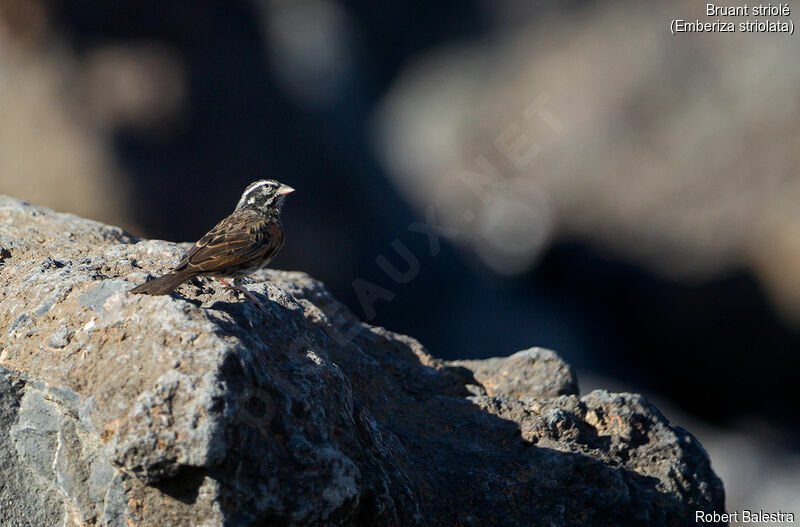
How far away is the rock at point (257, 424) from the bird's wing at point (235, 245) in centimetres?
18

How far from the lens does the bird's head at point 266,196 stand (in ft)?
16.0

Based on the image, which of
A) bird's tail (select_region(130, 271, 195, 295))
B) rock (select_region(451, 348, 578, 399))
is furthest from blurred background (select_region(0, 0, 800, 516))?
bird's tail (select_region(130, 271, 195, 295))

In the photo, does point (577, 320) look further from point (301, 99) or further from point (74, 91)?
point (74, 91)

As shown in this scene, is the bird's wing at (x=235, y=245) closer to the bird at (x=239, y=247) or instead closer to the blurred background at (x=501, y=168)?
the bird at (x=239, y=247)

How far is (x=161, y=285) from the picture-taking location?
3.38 m

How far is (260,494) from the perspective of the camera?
2.93 metres

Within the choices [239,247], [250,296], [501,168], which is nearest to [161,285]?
[250,296]

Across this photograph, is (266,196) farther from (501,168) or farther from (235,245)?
(501,168)

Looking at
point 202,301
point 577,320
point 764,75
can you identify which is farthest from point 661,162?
point 202,301

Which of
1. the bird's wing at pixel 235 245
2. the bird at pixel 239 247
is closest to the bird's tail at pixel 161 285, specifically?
the bird at pixel 239 247

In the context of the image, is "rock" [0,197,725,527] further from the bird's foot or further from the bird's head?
the bird's head

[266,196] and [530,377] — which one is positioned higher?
[266,196]

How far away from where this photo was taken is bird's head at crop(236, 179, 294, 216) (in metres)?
4.88

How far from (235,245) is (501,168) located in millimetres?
9436
